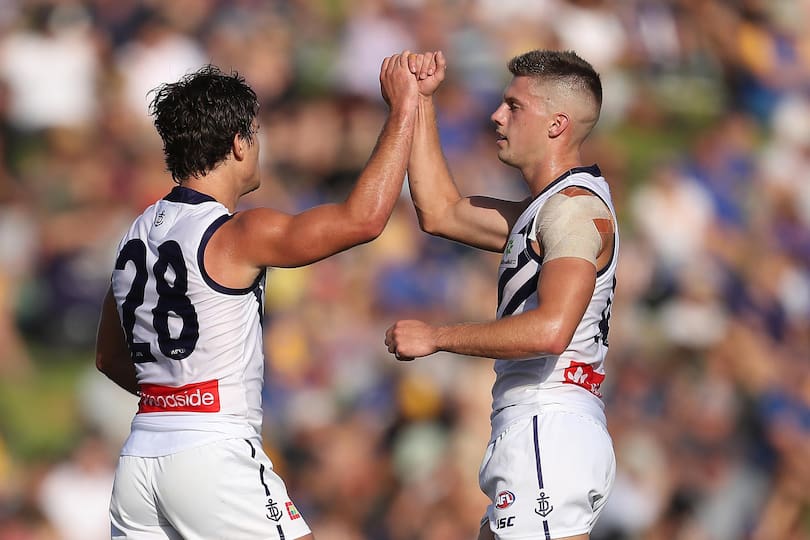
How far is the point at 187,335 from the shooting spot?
3.77 metres

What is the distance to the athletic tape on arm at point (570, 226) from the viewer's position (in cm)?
378

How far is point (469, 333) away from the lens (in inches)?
148

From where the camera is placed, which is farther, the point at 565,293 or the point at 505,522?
the point at 505,522

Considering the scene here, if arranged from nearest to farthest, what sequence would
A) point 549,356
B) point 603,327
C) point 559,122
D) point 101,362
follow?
point 549,356
point 603,327
point 559,122
point 101,362

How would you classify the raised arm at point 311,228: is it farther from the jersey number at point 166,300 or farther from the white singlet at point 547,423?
the white singlet at point 547,423

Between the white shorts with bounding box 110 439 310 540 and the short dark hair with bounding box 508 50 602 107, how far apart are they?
1.92 metres

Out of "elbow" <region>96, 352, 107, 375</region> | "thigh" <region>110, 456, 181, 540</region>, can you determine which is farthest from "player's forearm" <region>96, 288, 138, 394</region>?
"thigh" <region>110, 456, 181, 540</region>

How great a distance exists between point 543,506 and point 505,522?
157mm

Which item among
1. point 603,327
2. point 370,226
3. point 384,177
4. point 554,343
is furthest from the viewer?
point 603,327

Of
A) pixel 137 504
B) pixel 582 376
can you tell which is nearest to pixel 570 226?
pixel 582 376

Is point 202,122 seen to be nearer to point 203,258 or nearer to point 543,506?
point 203,258

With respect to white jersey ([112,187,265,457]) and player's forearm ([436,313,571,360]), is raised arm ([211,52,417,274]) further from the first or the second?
player's forearm ([436,313,571,360])

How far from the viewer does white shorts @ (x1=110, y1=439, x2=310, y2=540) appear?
3641 mm

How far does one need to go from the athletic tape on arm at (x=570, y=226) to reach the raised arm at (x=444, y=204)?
2.02 ft
